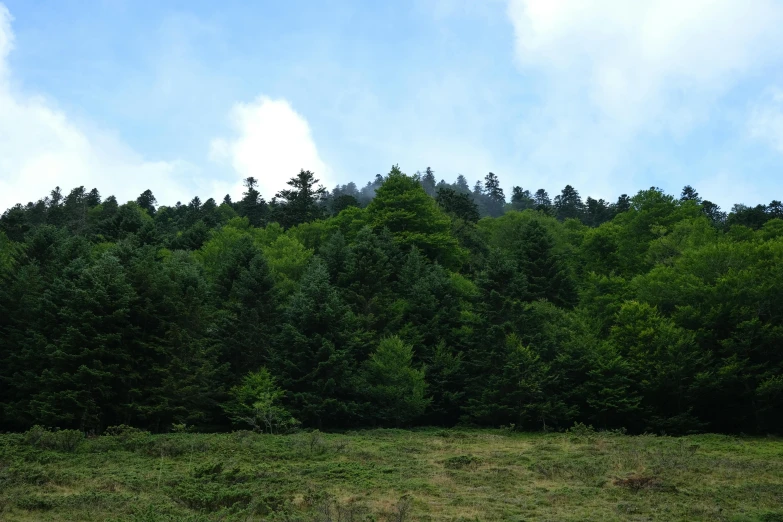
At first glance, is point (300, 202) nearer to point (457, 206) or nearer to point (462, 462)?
point (457, 206)

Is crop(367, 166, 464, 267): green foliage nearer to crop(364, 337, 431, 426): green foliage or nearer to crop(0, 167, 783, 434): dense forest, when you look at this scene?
crop(0, 167, 783, 434): dense forest

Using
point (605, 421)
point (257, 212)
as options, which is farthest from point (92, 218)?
point (605, 421)

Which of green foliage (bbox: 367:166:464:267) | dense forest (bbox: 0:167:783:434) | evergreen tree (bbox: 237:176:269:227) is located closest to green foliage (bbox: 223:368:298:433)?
dense forest (bbox: 0:167:783:434)

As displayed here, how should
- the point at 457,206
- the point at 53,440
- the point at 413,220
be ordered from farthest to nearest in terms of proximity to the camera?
1. the point at 457,206
2. the point at 413,220
3. the point at 53,440

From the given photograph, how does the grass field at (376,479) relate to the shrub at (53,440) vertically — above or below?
below

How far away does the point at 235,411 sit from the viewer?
35.3 metres

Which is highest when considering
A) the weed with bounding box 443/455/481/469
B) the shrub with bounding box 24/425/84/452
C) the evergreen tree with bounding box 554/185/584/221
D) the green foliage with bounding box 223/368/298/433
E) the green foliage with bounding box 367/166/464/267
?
the evergreen tree with bounding box 554/185/584/221

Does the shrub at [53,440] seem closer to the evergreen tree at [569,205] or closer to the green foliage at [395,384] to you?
the green foliage at [395,384]

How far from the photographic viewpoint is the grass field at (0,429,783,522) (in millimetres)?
14414

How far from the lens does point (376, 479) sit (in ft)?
61.8

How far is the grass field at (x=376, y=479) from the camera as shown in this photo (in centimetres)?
1441

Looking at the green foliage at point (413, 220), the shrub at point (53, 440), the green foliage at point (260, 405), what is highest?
the green foliage at point (413, 220)

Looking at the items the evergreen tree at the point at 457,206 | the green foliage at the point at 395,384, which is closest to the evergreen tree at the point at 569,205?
the evergreen tree at the point at 457,206

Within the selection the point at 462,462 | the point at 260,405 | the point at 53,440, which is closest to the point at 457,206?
the point at 260,405
